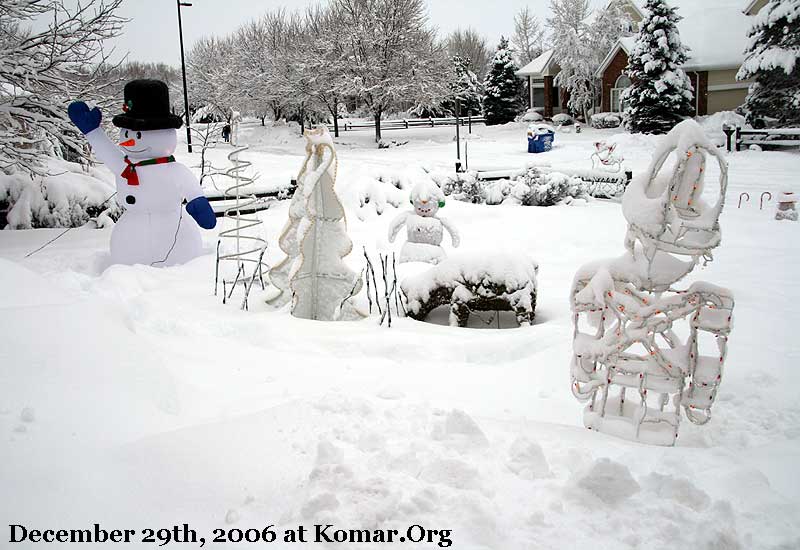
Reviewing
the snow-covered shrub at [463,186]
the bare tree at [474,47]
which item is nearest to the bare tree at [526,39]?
the bare tree at [474,47]

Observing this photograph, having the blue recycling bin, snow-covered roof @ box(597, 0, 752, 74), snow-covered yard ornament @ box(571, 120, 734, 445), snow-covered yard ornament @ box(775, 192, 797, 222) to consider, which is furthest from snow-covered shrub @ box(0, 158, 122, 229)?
snow-covered roof @ box(597, 0, 752, 74)

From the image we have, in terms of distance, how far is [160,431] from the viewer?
2.91 meters

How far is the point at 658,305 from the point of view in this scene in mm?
3314

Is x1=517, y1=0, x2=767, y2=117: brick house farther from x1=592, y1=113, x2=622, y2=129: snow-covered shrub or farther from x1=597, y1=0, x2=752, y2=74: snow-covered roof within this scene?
x1=592, y1=113, x2=622, y2=129: snow-covered shrub

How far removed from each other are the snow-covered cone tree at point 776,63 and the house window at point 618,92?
30.4 feet

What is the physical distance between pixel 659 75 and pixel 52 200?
20520mm

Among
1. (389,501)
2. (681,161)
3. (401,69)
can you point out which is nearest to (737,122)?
(401,69)

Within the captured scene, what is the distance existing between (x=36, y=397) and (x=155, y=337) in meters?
1.71

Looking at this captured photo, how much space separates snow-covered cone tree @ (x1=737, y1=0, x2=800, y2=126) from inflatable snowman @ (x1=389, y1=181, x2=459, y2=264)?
16.9 metres

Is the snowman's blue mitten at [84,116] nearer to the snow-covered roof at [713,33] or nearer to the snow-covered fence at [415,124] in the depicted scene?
Answer: the snow-covered roof at [713,33]

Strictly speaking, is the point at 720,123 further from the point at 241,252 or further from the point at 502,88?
the point at 241,252

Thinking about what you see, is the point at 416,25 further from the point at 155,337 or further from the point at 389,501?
the point at 389,501

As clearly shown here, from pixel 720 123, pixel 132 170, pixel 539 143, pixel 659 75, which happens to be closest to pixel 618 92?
pixel 659 75

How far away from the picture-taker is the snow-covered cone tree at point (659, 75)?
2291cm
